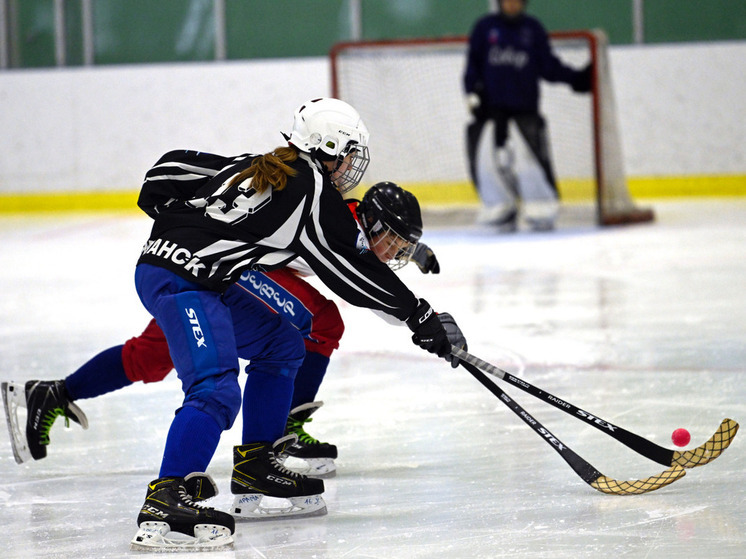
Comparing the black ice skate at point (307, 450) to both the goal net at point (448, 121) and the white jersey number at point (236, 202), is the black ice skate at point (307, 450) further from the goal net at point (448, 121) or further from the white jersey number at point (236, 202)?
the goal net at point (448, 121)

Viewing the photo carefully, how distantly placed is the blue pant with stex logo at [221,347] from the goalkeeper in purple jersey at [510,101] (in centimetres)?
504

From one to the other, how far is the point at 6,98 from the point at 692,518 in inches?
310

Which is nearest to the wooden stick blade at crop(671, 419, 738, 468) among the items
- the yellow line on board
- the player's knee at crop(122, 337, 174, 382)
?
the player's knee at crop(122, 337, 174, 382)

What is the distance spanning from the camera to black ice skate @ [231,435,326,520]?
2.09 meters

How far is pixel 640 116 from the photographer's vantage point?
850 centimetres

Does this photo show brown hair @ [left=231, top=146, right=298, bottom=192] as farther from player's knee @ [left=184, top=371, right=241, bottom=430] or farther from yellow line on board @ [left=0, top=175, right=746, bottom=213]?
yellow line on board @ [left=0, top=175, right=746, bottom=213]

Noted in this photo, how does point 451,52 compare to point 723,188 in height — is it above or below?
above

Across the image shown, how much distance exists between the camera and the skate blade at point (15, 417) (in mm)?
2391

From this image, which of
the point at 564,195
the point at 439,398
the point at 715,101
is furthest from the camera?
the point at 715,101

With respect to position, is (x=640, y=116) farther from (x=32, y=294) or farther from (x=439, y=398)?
(x=439, y=398)

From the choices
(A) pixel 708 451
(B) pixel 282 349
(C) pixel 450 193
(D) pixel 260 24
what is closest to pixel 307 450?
(B) pixel 282 349

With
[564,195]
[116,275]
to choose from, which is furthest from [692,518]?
[564,195]

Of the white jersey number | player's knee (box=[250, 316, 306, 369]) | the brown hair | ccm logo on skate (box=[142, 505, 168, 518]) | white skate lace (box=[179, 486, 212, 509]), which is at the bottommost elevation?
ccm logo on skate (box=[142, 505, 168, 518])

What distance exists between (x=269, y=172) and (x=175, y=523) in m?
0.60
